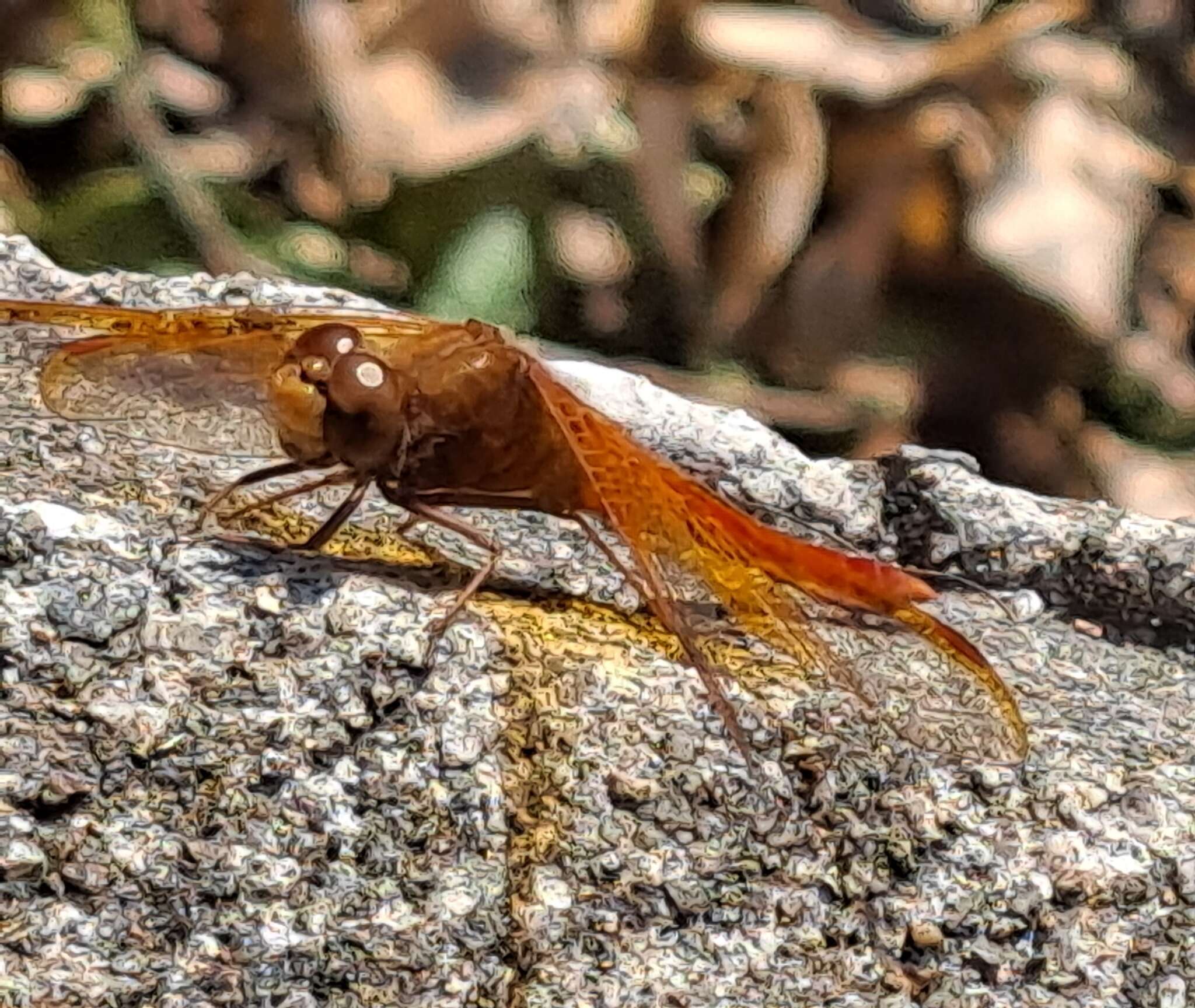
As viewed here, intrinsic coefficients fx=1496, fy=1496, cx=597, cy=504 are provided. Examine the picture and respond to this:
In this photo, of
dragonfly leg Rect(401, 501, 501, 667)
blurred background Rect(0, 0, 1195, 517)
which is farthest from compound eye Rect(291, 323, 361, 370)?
blurred background Rect(0, 0, 1195, 517)

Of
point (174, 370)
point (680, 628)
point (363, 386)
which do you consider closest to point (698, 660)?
point (680, 628)

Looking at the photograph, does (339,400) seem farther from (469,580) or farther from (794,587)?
(794,587)

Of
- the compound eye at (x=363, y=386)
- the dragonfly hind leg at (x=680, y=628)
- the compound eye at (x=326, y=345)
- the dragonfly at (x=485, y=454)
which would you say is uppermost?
the compound eye at (x=326, y=345)

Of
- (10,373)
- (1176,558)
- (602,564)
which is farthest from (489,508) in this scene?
(1176,558)

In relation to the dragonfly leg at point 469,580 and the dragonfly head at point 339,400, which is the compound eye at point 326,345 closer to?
the dragonfly head at point 339,400

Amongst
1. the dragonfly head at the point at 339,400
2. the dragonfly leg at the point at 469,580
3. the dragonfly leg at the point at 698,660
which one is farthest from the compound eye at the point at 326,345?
the dragonfly leg at the point at 698,660

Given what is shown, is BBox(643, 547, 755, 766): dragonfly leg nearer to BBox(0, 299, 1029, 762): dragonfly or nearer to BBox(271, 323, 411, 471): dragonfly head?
BBox(0, 299, 1029, 762): dragonfly
